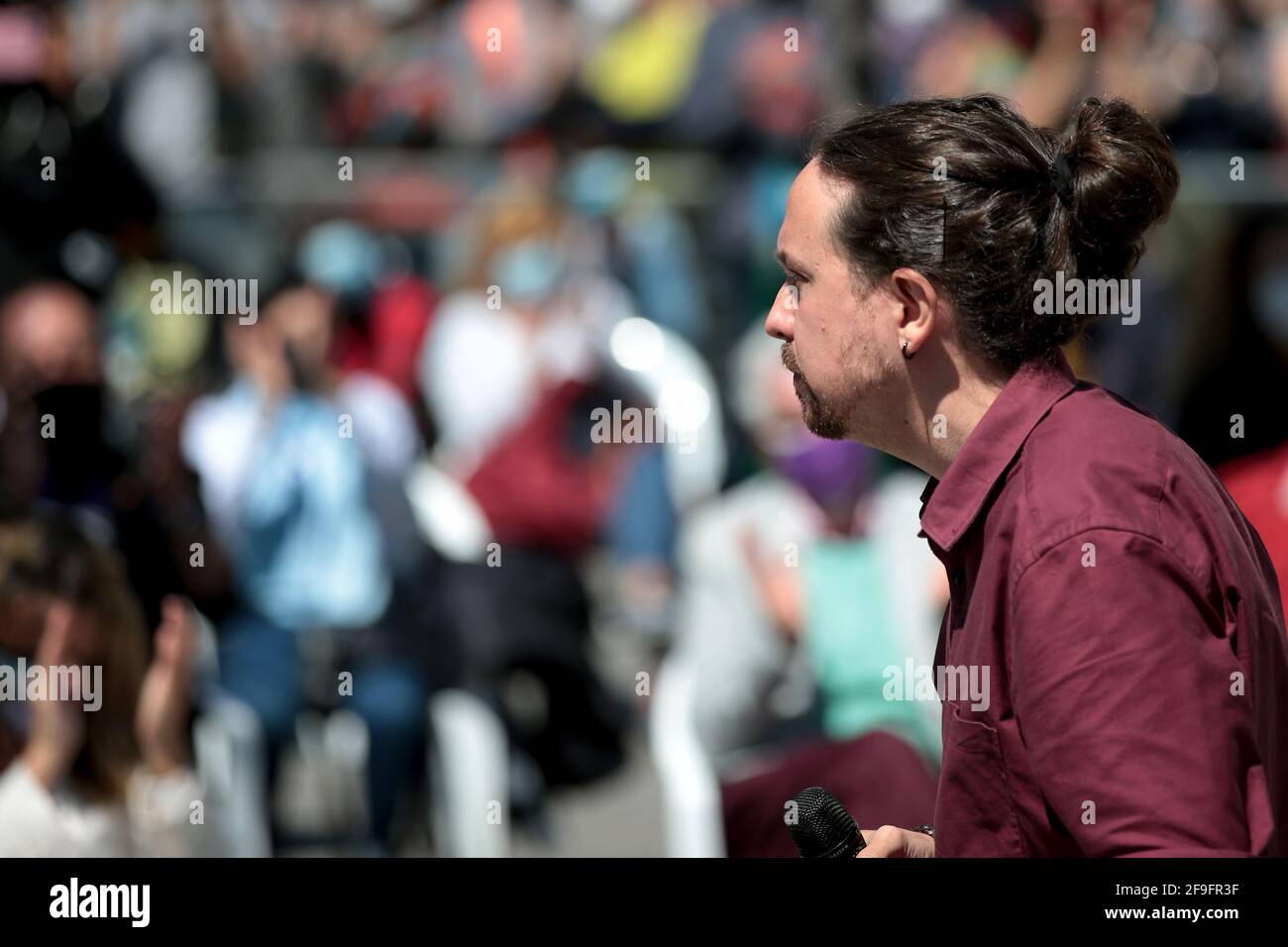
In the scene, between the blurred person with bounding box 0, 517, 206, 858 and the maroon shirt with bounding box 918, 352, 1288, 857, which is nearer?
the maroon shirt with bounding box 918, 352, 1288, 857

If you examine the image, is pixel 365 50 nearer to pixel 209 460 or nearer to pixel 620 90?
pixel 620 90

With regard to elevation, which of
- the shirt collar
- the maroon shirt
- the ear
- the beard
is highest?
the ear

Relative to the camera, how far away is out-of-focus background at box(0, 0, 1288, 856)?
162 inches

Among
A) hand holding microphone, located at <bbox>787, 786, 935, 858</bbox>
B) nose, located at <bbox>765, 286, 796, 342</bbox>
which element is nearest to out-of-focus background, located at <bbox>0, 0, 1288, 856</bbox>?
hand holding microphone, located at <bbox>787, 786, 935, 858</bbox>

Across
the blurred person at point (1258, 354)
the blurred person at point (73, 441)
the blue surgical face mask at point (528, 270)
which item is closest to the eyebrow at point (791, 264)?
the blurred person at point (73, 441)

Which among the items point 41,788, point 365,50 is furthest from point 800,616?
point 365,50

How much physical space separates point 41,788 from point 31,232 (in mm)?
2711

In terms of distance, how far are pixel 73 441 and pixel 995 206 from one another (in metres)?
3.54

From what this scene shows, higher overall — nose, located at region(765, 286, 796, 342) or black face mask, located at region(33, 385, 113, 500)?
black face mask, located at region(33, 385, 113, 500)

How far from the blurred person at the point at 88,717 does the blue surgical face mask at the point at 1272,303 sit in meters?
3.04

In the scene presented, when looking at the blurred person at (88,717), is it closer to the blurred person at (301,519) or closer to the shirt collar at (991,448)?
the blurred person at (301,519)

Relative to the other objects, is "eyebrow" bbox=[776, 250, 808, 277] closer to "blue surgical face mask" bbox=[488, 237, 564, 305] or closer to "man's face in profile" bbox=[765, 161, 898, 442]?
"man's face in profile" bbox=[765, 161, 898, 442]

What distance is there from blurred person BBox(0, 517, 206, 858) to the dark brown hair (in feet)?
7.41

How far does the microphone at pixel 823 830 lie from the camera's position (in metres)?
1.65
